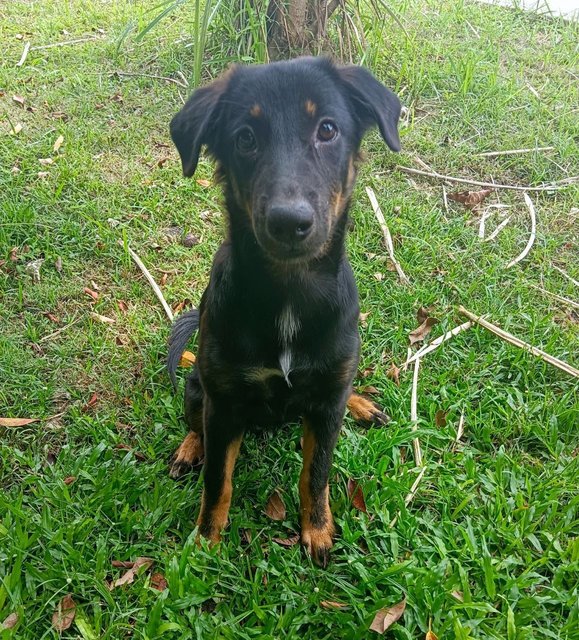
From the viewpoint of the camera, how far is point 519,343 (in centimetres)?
341

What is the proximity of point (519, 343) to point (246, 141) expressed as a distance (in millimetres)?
2080

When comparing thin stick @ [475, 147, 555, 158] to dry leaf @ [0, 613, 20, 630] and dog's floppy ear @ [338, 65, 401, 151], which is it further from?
dry leaf @ [0, 613, 20, 630]

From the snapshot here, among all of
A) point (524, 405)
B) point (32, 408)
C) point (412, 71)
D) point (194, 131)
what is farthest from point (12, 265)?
point (412, 71)

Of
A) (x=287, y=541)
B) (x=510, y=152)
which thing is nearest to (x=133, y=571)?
(x=287, y=541)

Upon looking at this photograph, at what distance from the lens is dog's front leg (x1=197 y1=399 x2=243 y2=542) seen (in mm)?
2430

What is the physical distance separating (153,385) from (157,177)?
209cm

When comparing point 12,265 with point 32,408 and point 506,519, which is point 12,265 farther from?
point 506,519

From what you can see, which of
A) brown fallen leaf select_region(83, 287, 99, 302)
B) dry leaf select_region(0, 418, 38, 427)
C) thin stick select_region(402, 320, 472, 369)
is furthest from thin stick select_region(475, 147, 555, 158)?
dry leaf select_region(0, 418, 38, 427)

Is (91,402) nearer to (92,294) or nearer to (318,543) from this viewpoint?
(92,294)

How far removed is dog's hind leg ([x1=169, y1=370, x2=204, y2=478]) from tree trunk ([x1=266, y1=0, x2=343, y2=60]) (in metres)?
3.65

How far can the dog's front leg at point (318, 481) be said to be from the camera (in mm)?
2455

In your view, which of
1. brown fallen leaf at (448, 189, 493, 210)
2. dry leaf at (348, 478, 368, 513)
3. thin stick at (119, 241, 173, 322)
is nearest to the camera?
dry leaf at (348, 478, 368, 513)

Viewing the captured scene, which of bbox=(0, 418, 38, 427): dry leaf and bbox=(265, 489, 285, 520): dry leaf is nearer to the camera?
bbox=(265, 489, 285, 520): dry leaf

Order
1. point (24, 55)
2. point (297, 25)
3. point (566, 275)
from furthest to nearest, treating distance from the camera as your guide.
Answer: point (24, 55) < point (297, 25) < point (566, 275)
